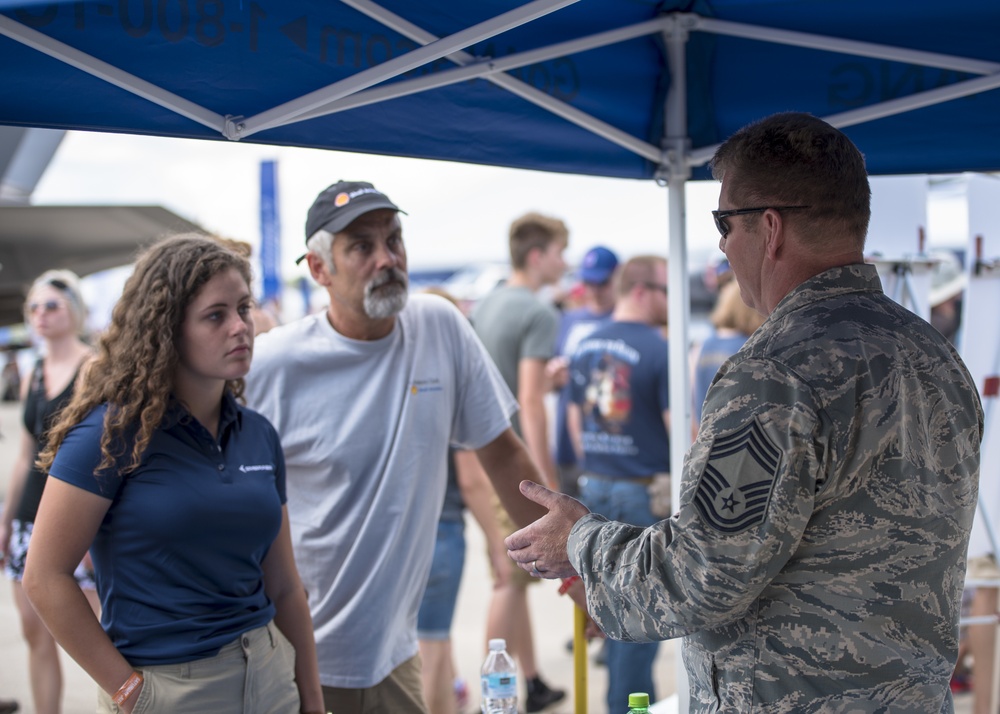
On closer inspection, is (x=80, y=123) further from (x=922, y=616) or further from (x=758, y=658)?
(x=922, y=616)

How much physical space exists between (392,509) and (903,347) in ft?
5.00

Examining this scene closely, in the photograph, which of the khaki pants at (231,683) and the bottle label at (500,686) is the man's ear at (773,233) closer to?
the bottle label at (500,686)

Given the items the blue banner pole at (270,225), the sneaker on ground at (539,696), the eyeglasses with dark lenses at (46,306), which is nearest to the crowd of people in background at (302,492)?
the eyeglasses with dark lenses at (46,306)

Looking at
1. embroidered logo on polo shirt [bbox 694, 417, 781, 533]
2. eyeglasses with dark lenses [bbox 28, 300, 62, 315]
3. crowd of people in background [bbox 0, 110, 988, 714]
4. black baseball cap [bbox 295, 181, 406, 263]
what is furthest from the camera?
eyeglasses with dark lenses [bbox 28, 300, 62, 315]

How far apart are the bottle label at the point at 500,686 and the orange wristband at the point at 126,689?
85 centimetres

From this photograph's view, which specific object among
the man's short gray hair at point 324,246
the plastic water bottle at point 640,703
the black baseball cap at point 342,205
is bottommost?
the plastic water bottle at point 640,703

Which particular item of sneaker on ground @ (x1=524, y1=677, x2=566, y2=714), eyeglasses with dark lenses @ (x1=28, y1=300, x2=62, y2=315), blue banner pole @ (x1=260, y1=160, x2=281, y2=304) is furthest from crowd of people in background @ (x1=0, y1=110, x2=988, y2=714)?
blue banner pole @ (x1=260, y1=160, x2=281, y2=304)

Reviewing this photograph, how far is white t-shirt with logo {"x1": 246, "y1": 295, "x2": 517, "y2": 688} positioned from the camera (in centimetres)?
271

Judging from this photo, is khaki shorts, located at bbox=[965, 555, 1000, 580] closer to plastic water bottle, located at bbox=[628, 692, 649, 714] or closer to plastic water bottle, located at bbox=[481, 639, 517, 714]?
plastic water bottle, located at bbox=[481, 639, 517, 714]

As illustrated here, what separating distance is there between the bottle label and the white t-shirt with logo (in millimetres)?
371

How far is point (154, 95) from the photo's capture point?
7.18 feet

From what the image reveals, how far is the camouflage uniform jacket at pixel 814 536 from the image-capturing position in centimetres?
148

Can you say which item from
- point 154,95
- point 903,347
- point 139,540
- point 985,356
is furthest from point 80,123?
point 985,356

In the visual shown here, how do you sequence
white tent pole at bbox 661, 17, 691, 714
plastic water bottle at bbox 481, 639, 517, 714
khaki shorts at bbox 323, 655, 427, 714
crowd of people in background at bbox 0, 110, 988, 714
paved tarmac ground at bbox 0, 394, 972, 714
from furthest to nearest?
paved tarmac ground at bbox 0, 394, 972, 714 → white tent pole at bbox 661, 17, 691, 714 → khaki shorts at bbox 323, 655, 427, 714 → plastic water bottle at bbox 481, 639, 517, 714 → crowd of people in background at bbox 0, 110, 988, 714
